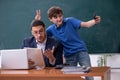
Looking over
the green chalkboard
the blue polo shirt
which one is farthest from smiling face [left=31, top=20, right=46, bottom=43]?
the green chalkboard

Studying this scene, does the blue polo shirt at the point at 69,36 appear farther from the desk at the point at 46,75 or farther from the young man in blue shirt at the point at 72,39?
the desk at the point at 46,75

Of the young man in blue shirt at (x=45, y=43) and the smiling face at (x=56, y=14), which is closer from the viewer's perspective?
the young man in blue shirt at (x=45, y=43)

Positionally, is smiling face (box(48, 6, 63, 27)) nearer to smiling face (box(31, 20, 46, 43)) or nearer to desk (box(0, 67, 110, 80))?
smiling face (box(31, 20, 46, 43))

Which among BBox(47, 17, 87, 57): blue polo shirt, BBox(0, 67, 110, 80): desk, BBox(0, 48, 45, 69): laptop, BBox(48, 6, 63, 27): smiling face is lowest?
BBox(0, 67, 110, 80): desk

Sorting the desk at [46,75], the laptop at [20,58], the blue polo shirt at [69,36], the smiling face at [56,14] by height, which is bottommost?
the desk at [46,75]

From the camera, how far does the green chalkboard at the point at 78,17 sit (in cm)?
372

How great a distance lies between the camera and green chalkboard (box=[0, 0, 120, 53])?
3717 mm

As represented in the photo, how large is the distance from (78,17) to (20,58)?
5.17 feet

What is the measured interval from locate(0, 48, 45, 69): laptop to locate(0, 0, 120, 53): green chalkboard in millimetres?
1374

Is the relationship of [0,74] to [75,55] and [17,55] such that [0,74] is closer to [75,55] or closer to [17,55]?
[17,55]

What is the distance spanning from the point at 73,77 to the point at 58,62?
2.09 feet

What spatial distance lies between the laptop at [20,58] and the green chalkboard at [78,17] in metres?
1.37

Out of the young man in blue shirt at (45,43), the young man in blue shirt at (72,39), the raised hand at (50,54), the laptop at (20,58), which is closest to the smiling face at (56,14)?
the young man in blue shirt at (72,39)

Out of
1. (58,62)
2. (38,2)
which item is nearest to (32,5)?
(38,2)
